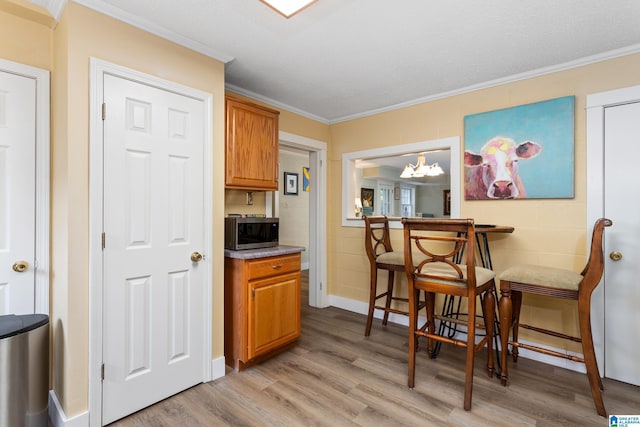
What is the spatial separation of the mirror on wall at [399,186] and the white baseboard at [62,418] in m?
2.94

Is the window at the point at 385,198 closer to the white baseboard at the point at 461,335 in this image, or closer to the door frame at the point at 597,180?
the white baseboard at the point at 461,335

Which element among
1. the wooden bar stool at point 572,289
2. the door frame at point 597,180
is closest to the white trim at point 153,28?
the wooden bar stool at point 572,289

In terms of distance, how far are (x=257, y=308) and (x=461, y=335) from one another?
2.00 meters

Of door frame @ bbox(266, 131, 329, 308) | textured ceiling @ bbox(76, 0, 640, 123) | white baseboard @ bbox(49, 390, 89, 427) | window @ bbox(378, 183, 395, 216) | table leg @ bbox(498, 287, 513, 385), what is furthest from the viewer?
window @ bbox(378, 183, 395, 216)

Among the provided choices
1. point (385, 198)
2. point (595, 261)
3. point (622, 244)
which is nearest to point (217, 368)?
point (595, 261)

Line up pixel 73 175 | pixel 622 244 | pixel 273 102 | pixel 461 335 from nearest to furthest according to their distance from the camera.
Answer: pixel 73 175
pixel 622 244
pixel 461 335
pixel 273 102

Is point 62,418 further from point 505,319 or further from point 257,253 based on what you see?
point 505,319

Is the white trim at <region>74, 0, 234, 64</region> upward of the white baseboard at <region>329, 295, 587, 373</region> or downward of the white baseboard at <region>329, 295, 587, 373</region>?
upward

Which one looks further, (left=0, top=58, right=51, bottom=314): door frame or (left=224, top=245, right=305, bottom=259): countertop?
(left=224, top=245, right=305, bottom=259): countertop

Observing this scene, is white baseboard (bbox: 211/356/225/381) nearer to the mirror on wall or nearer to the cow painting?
the mirror on wall

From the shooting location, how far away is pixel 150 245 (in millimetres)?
1981

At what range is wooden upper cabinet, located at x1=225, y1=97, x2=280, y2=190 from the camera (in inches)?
98.0

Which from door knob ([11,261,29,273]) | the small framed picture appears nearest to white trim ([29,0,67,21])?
door knob ([11,261,29,273])

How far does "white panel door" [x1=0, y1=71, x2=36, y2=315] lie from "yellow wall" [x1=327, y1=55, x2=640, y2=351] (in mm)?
3023
